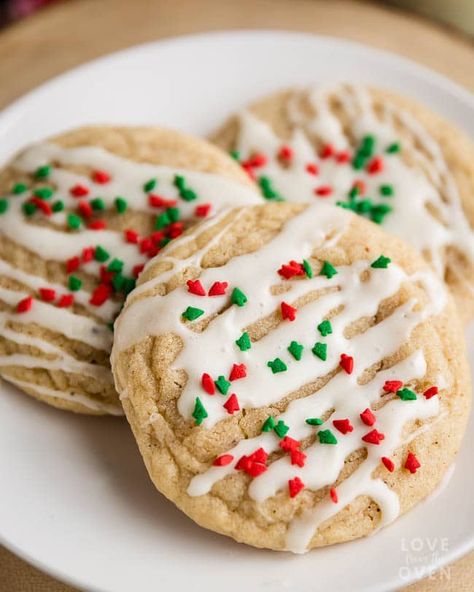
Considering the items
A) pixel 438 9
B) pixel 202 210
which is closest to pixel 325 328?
pixel 202 210

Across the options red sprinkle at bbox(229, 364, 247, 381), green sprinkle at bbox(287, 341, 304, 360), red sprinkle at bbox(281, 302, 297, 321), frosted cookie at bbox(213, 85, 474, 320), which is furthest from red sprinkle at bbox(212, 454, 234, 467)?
frosted cookie at bbox(213, 85, 474, 320)

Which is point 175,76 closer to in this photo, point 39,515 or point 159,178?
point 159,178

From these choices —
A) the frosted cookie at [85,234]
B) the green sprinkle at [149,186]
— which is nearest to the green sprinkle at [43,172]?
the frosted cookie at [85,234]

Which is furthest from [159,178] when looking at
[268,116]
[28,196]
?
[268,116]

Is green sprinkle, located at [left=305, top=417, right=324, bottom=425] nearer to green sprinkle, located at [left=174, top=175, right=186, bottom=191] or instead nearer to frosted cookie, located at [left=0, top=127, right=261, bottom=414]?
frosted cookie, located at [left=0, top=127, right=261, bottom=414]

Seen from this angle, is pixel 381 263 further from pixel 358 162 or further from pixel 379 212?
pixel 358 162

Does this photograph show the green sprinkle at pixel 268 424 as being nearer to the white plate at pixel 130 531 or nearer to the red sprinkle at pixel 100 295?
the white plate at pixel 130 531
